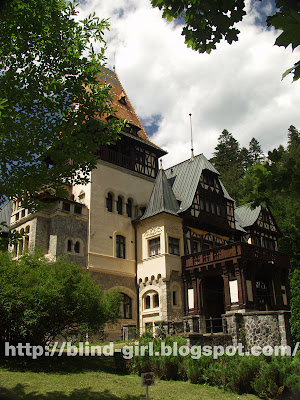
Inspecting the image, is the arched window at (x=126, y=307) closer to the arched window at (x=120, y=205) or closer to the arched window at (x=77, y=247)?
the arched window at (x=77, y=247)

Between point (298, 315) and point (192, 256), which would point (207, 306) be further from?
point (298, 315)

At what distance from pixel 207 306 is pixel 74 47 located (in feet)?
66.5

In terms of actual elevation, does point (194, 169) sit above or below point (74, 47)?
above

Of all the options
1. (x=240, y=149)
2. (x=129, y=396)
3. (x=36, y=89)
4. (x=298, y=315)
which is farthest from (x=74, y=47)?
(x=240, y=149)

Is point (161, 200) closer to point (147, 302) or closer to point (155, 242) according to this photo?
point (155, 242)

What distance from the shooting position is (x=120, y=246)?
2583 cm

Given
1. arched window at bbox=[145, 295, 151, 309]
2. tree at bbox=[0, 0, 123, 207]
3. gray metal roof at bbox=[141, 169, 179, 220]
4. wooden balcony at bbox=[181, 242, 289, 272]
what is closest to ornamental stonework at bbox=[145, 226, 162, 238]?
gray metal roof at bbox=[141, 169, 179, 220]

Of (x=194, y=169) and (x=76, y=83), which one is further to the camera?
(x=194, y=169)

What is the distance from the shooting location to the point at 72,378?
11695 millimetres

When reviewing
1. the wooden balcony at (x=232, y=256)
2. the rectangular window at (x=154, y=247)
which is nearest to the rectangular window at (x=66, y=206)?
the rectangular window at (x=154, y=247)

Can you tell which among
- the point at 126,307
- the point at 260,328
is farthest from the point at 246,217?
the point at 260,328

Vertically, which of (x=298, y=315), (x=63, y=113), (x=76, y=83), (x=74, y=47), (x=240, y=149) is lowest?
(x=298, y=315)

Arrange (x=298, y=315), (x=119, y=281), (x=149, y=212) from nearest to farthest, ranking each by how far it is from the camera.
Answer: (x=298, y=315) < (x=119, y=281) < (x=149, y=212)

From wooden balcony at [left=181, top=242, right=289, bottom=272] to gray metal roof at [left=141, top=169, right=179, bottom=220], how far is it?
3.45 meters
